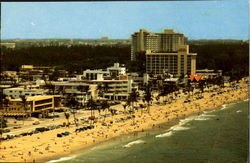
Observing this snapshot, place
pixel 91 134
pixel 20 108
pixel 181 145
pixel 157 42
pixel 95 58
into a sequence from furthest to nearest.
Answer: pixel 95 58 → pixel 157 42 → pixel 20 108 → pixel 91 134 → pixel 181 145

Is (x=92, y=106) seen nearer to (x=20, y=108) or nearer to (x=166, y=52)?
(x=20, y=108)

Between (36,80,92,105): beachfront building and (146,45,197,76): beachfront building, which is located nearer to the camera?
(146,45,197,76): beachfront building

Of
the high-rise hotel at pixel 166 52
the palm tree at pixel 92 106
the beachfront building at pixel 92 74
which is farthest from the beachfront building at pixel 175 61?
the beachfront building at pixel 92 74

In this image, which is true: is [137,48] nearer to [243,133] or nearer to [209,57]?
[209,57]

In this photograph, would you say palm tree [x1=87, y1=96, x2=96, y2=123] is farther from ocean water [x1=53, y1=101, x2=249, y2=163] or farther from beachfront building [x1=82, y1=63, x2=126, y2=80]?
beachfront building [x1=82, y1=63, x2=126, y2=80]

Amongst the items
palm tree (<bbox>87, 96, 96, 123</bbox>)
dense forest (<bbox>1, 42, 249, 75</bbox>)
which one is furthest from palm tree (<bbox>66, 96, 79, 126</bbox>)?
dense forest (<bbox>1, 42, 249, 75</bbox>)

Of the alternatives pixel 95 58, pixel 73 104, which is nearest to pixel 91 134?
pixel 73 104

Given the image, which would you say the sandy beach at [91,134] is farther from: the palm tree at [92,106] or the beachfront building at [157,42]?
the beachfront building at [157,42]
